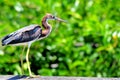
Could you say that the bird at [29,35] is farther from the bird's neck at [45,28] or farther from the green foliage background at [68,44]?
the green foliage background at [68,44]

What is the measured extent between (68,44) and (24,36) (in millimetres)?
1333

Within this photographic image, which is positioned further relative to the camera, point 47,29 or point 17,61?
point 17,61

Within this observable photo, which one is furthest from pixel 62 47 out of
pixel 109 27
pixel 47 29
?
pixel 47 29

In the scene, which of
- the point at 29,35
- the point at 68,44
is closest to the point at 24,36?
the point at 29,35

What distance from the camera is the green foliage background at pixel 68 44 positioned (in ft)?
13.9

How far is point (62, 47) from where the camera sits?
4227mm

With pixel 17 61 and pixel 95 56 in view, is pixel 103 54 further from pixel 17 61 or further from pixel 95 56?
pixel 17 61

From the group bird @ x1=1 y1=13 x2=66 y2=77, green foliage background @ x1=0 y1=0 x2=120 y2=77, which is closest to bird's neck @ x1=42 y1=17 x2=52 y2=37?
bird @ x1=1 y1=13 x2=66 y2=77

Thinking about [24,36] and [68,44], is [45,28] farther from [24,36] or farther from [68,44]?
[68,44]

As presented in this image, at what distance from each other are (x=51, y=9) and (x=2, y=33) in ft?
→ 1.49

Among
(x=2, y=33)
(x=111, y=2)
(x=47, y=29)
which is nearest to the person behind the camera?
(x=47, y=29)

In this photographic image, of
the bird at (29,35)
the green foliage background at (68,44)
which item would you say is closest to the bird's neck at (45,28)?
the bird at (29,35)

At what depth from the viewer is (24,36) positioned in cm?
289

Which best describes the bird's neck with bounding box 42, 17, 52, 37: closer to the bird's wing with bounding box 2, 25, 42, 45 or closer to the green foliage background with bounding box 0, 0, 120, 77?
the bird's wing with bounding box 2, 25, 42, 45
